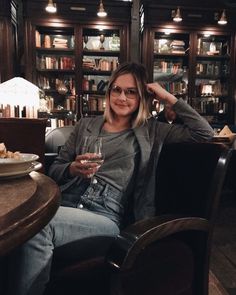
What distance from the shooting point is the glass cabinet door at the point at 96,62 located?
16.6 feet

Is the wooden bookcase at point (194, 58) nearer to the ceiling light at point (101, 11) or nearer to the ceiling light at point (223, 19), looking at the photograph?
the ceiling light at point (223, 19)

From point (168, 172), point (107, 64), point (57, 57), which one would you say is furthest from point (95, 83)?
point (168, 172)

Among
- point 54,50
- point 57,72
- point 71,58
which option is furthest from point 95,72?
point 54,50

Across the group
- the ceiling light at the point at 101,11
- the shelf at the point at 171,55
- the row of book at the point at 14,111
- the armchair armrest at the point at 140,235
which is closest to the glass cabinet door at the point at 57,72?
the ceiling light at the point at 101,11

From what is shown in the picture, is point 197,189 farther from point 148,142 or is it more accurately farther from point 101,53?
point 101,53

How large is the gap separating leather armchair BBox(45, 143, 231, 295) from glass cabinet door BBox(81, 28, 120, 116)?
4111 millimetres

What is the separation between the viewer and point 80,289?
101 cm

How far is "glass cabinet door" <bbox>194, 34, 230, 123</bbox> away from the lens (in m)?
5.28

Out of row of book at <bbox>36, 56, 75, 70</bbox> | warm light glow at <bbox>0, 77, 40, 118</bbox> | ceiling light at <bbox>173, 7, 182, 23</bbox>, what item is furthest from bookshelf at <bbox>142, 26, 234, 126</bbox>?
warm light glow at <bbox>0, 77, 40, 118</bbox>

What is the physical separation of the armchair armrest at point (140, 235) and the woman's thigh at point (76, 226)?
21 centimetres

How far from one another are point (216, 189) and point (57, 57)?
15.0 feet

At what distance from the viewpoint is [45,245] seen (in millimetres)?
922

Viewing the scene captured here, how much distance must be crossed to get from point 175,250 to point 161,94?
71 centimetres

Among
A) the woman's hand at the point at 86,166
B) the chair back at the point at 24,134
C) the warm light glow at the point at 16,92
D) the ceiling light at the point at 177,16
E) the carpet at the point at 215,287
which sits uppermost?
the ceiling light at the point at 177,16
